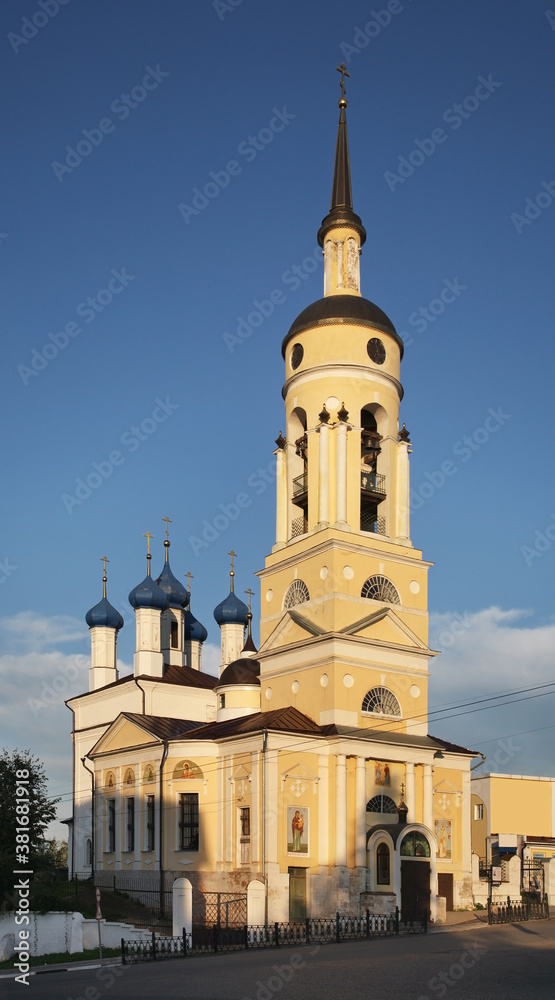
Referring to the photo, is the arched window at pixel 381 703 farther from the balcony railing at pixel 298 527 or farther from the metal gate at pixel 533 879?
the metal gate at pixel 533 879

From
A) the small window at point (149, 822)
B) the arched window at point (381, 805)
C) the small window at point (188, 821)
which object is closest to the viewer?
the arched window at point (381, 805)

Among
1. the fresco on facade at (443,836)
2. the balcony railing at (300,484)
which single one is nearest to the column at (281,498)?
the balcony railing at (300,484)

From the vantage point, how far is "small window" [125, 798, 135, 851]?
A: 1474 inches

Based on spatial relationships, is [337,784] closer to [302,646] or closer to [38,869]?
[302,646]

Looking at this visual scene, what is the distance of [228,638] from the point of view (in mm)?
50031

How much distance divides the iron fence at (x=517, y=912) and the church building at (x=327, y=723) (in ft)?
7.21

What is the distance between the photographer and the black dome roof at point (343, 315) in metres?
37.0

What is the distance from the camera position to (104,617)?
4884 centimetres

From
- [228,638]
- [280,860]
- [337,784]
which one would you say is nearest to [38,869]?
[280,860]

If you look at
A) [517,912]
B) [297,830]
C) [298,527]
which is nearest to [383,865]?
[297,830]

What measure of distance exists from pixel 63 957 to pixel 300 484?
17.5m

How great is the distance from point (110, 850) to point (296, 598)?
11.8m

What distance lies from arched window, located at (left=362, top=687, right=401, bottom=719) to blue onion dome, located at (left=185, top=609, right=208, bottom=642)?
718 inches

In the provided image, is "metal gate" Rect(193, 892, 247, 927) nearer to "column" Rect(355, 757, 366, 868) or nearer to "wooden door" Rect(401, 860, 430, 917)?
"column" Rect(355, 757, 366, 868)
